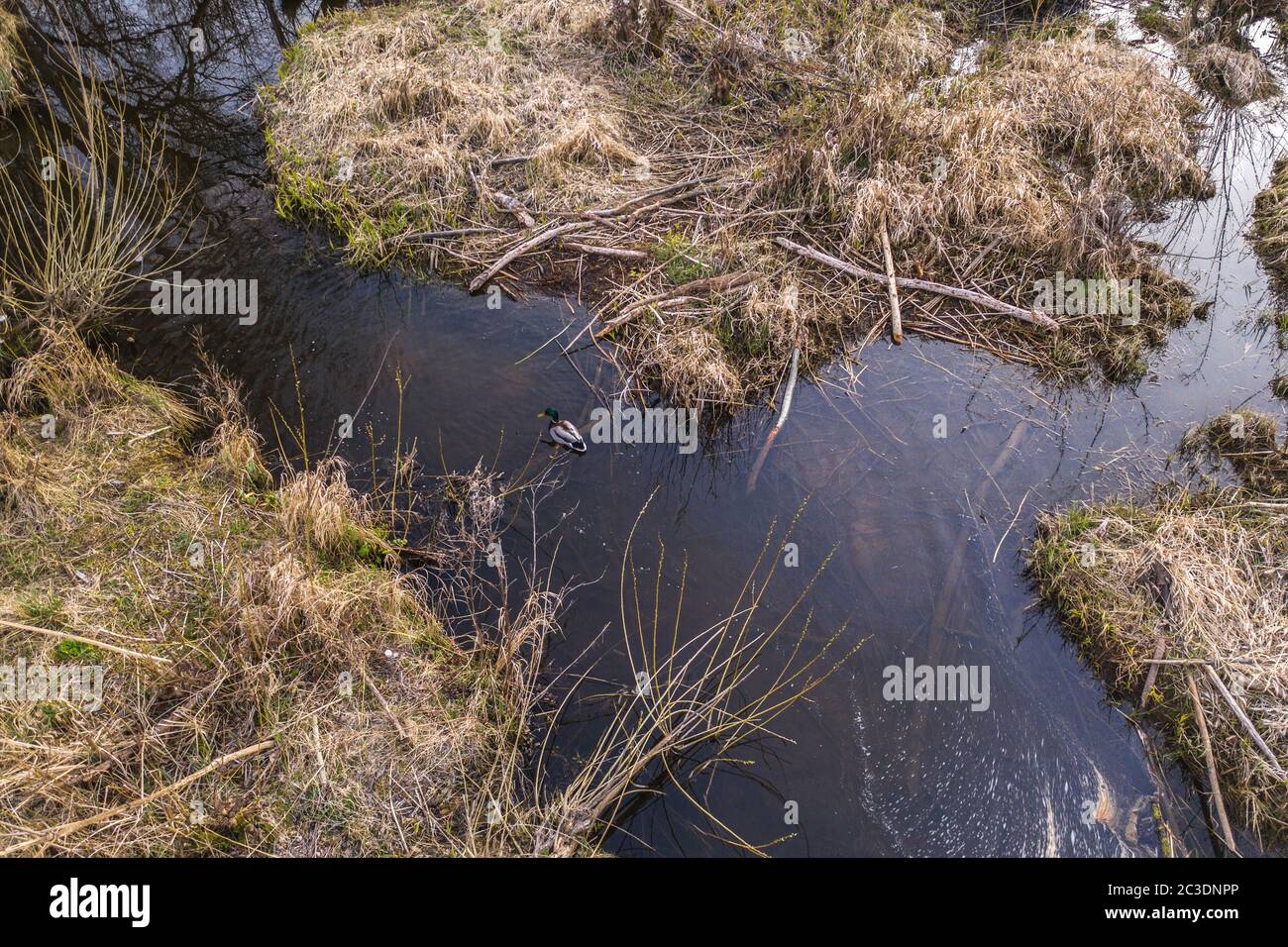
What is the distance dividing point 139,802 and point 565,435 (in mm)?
3239

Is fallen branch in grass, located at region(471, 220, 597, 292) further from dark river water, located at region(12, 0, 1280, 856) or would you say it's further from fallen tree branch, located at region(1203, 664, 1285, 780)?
fallen tree branch, located at region(1203, 664, 1285, 780)

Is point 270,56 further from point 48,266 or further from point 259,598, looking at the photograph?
point 259,598

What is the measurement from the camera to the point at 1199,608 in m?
4.53

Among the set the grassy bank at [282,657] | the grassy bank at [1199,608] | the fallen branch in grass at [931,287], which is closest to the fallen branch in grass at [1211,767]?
the grassy bank at [1199,608]

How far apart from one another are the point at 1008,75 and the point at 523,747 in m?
8.82

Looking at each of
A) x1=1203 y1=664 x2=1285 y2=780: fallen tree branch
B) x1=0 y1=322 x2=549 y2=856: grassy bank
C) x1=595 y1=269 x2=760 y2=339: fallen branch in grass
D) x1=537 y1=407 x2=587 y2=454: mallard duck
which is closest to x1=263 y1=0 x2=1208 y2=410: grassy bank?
x1=595 y1=269 x2=760 y2=339: fallen branch in grass

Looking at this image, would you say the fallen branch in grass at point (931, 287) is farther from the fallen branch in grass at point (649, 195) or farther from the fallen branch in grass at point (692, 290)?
the fallen branch in grass at point (649, 195)

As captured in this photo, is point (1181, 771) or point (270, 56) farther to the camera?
point (270, 56)

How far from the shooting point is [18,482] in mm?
4738

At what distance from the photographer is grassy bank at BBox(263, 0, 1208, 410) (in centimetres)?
643

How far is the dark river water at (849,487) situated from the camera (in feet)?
13.4

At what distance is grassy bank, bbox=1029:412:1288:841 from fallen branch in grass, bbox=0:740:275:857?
493 cm

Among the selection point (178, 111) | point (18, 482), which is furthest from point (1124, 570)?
point (178, 111)

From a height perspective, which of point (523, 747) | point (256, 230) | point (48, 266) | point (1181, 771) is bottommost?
point (1181, 771)
